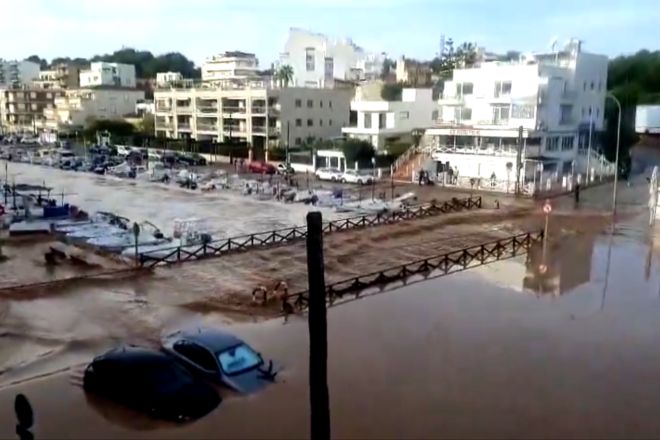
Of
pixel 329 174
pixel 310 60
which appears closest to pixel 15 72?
pixel 310 60

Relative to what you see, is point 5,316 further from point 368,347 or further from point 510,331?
point 510,331

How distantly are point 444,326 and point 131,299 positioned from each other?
8.91m

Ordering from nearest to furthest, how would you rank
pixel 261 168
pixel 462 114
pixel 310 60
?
1. pixel 462 114
2. pixel 261 168
3. pixel 310 60

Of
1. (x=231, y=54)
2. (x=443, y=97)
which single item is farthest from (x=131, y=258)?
(x=231, y=54)

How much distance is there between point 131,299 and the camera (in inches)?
778

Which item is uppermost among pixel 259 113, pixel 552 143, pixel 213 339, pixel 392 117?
pixel 259 113

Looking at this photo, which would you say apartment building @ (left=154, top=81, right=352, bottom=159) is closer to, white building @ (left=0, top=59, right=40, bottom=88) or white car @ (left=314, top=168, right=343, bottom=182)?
white car @ (left=314, top=168, right=343, bottom=182)

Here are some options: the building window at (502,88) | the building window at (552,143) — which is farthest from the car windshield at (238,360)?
the building window at (502,88)

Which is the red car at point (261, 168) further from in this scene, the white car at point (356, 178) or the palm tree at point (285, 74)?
the palm tree at point (285, 74)

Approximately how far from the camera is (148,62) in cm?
17438

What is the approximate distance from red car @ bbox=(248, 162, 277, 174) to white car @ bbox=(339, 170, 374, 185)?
28.1ft

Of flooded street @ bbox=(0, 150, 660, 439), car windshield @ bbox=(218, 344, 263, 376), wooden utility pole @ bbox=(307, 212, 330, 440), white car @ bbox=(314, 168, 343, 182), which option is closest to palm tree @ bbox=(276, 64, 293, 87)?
white car @ bbox=(314, 168, 343, 182)

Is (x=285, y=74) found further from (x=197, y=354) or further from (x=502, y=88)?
(x=197, y=354)

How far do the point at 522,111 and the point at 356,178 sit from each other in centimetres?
1217
